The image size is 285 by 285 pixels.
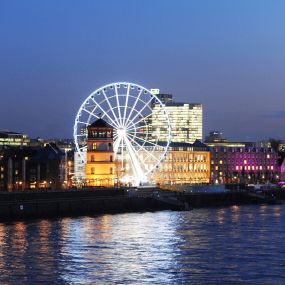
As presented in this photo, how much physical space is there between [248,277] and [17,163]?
9482cm

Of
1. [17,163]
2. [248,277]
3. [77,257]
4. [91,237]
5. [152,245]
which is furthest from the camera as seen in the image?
[17,163]

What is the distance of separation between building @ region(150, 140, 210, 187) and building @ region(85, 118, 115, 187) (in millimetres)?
37770

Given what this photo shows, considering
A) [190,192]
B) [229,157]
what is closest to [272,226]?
[190,192]

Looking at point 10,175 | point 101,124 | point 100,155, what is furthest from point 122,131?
point 10,175

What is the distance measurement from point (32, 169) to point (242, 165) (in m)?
62.9

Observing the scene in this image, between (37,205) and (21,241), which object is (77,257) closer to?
(21,241)

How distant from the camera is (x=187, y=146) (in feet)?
579

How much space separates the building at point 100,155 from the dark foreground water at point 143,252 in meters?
33.8

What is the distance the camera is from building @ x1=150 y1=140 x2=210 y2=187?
16838 centimetres

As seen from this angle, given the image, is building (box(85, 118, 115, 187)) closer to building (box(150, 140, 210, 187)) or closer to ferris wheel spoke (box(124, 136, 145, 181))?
ferris wheel spoke (box(124, 136, 145, 181))

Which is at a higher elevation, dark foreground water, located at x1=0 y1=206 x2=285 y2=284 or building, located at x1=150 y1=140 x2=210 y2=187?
building, located at x1=150 y1=140 x2=210 y2=187

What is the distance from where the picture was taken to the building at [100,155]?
12144cm

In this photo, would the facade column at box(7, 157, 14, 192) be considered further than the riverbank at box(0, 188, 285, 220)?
Yes

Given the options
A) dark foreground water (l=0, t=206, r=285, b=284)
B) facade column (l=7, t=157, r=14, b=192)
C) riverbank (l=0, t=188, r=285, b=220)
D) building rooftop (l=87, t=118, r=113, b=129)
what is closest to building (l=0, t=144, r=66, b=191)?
facade column (l=7, t=157, r=14, b=192)
